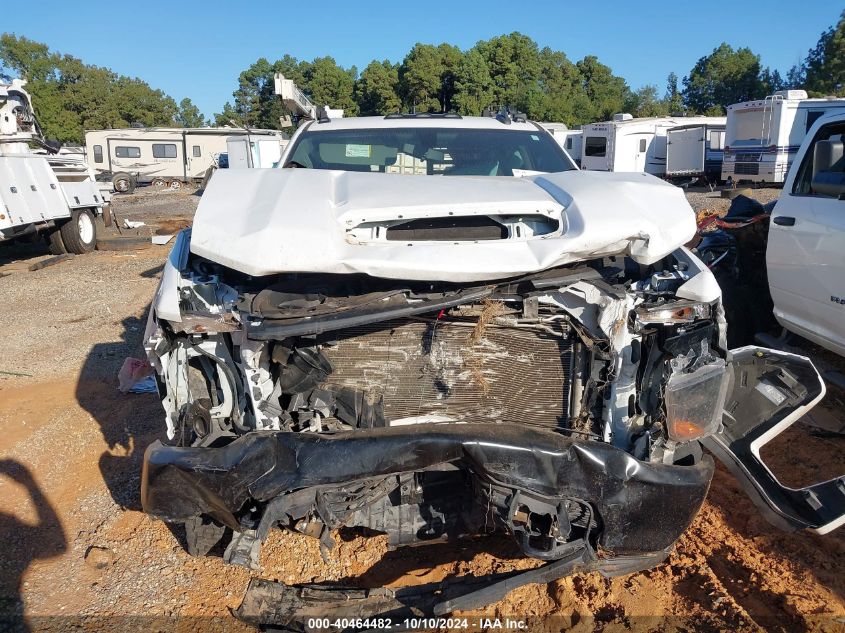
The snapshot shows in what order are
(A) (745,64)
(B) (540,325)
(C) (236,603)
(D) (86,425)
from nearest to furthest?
1. (B) (540,325)
2. (C) (236,603)
3. (D) (86,425)
4. (A) (745,64)

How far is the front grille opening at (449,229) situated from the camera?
2.66m

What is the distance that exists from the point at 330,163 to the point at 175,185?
2803 cm

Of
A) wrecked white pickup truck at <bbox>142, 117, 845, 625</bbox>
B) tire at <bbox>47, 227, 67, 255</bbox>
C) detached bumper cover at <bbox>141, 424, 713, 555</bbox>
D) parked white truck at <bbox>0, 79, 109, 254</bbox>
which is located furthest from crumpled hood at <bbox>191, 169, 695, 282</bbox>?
tire at <bbox>47, 227, 67, 255</bbox>

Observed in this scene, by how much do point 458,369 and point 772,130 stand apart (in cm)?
1859

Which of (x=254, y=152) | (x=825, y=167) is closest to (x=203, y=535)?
(x=825, y=167)

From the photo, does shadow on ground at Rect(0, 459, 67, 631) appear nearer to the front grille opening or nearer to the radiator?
the radiator

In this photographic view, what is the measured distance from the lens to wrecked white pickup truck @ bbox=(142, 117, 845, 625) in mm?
2381

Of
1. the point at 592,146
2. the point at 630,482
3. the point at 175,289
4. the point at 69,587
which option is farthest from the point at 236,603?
the point at 592,146

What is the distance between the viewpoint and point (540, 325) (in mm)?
2633

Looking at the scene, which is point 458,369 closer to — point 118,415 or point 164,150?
point 118,415

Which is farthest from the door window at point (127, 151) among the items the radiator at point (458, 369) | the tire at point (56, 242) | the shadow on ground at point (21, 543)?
the radiator at point (458, 369)

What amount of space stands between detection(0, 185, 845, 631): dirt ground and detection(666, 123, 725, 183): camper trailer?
64.7 feet

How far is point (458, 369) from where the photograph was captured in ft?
8.95

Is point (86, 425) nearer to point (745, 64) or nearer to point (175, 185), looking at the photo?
point (175, 185)
